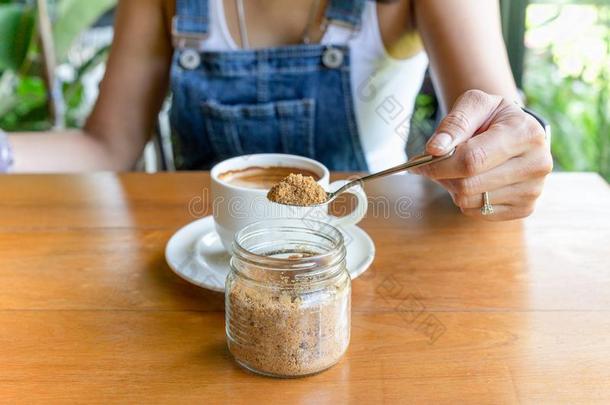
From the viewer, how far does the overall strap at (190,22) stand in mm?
1248

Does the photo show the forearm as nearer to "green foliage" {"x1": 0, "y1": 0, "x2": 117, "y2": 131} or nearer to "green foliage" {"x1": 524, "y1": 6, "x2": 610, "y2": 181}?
"green foliage" {"x1": 0, "y1": 0, "x2": 117, "y2": 131}

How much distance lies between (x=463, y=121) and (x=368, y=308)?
228 millimetres

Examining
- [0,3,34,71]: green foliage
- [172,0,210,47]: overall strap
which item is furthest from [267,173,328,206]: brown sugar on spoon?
[0,3,34,71]: green foliage

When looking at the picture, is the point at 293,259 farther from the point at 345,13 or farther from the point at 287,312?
the point at 345,13

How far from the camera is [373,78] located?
49.6 inches

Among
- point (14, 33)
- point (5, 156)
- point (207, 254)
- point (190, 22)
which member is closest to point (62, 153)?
point (5, 156)

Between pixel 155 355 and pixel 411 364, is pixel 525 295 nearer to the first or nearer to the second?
pixel 411 364

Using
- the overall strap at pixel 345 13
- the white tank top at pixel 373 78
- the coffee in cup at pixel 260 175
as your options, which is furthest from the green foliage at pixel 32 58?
the coffee in cup at pixel 260 175

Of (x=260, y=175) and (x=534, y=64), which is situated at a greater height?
(x=260, y=175)

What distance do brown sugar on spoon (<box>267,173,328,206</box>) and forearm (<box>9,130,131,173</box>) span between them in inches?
25.9

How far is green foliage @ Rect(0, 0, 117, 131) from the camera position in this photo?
207 centimetres

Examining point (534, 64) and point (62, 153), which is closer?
point (62, 153)

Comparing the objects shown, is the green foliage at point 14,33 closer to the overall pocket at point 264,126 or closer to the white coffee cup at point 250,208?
the overall pocket at point 264,126

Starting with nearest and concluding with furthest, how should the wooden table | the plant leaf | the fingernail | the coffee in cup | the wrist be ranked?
1. the wooden table
2. the fingernail
3. the coffee in cup
4. the wrist
5. the plant leaf
